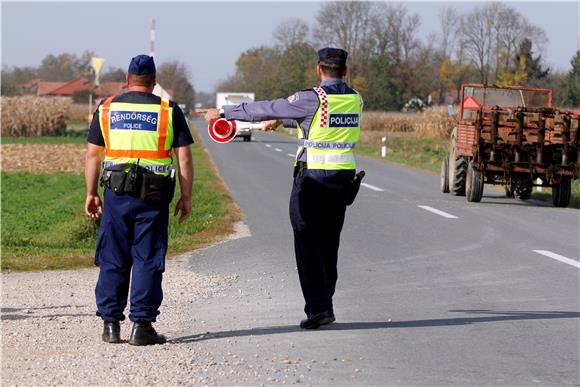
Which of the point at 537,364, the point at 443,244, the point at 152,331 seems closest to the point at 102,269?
the point at 152,331

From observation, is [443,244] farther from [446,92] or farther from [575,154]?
[446,92]

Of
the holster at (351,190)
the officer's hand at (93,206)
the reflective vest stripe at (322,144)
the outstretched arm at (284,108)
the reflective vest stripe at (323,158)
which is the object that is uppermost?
the outstretched arm at (284,108)

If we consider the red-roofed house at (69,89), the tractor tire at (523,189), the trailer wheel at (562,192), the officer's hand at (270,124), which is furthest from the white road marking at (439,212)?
the red-roofed house at (69,89)

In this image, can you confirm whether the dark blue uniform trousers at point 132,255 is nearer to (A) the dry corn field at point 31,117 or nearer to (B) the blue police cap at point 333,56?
(B) the blue police cap at point 333,56

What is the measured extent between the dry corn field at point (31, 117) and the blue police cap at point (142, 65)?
2326 inches

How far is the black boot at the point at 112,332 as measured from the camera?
285 inches

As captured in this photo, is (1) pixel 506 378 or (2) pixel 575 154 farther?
(2) pixel 575 154

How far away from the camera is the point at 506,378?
21.2 feet

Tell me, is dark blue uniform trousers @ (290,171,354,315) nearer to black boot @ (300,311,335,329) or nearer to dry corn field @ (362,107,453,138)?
black boot @ (300,311,335,329)

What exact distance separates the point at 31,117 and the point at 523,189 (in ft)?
160

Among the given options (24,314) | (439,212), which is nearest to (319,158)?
(24,314)

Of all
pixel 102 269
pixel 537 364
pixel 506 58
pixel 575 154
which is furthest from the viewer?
pixel 506 58

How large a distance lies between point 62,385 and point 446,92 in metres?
108

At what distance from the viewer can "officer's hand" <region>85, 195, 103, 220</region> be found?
7.54m
